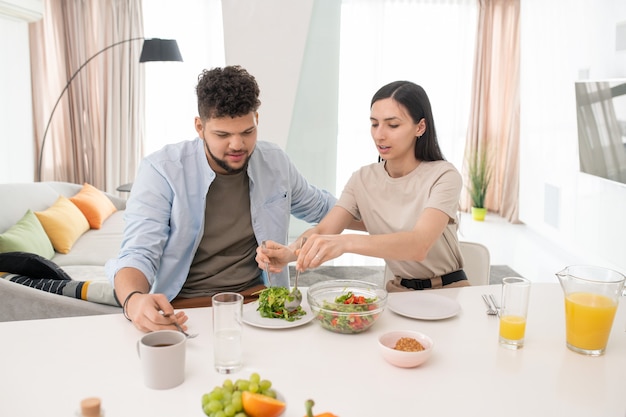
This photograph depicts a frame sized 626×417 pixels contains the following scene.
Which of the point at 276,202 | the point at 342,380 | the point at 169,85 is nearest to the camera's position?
the point at 342,380

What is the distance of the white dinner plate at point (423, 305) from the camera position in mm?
1478

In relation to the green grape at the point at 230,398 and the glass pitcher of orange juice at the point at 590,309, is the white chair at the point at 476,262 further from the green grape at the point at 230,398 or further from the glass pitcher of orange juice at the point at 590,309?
the green grape at the point at 230,398

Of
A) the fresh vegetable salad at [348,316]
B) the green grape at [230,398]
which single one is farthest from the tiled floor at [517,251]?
the green grape at [230,398]

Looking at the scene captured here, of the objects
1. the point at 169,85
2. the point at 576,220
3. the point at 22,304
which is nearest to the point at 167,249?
the point at 22,304

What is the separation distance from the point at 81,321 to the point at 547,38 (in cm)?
530

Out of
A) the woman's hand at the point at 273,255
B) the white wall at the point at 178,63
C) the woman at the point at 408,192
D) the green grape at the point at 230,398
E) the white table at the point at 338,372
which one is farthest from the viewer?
the white wall at the point at 178,63

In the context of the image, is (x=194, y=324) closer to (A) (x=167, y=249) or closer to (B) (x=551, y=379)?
(A) (x=167, y=249)

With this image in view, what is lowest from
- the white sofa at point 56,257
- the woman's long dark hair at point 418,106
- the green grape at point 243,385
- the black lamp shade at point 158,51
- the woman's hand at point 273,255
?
the white sofa at point 56,257

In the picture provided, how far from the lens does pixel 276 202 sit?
2.10 metres

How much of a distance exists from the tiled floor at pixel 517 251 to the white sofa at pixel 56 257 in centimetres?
179

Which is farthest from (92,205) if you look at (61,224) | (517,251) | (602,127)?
(602,127)

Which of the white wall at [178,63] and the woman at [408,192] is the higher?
the white wall at [178,63]

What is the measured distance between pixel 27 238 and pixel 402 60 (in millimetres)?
4736

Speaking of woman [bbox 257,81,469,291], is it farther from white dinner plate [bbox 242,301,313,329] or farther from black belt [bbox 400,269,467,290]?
white dinner plate [bbox 242,301,313,329]
